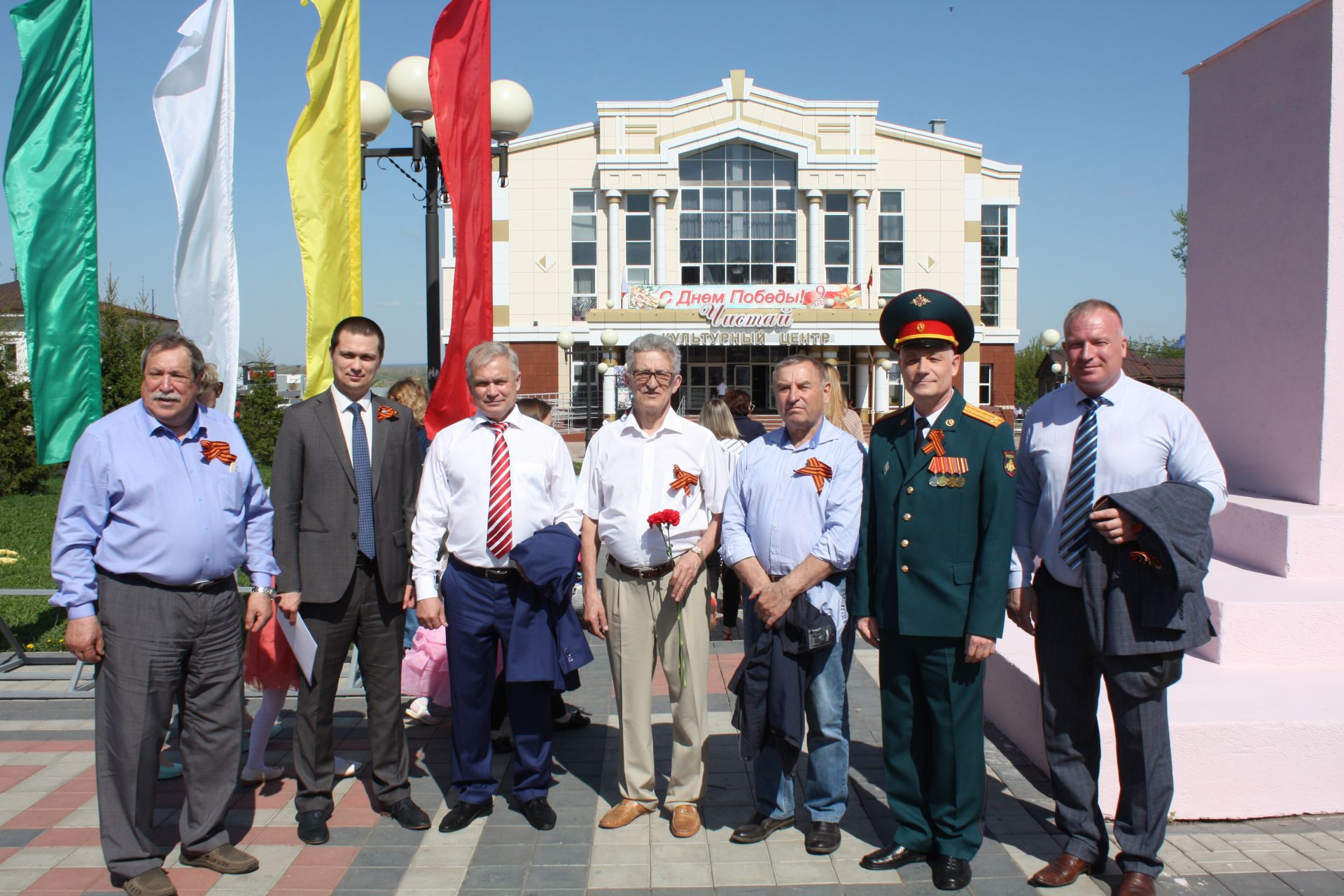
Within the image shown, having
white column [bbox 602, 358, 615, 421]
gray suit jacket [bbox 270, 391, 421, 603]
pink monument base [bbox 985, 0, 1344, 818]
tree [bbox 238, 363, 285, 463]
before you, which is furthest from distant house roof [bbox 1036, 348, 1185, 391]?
gray suit jacket [bbox 270, 391, 421, 603]

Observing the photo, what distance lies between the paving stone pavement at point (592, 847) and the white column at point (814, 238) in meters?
33.5

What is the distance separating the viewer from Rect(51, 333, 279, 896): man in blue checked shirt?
352 centimetres

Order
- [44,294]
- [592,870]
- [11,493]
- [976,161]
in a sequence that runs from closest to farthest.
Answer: [592,870] < [44,294] < [11,493] < [976,161]

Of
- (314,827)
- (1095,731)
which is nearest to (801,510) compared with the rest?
(1095,731)

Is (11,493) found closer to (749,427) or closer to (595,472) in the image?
(749,427)

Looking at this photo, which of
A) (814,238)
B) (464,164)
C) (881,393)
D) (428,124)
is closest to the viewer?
(464,164)

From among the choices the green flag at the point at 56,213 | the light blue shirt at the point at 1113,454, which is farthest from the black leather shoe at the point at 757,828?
the green flag at the point at 56,213

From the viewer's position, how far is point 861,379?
121 ft

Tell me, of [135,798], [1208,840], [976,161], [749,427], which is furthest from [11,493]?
[976,161]

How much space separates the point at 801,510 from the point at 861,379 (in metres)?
34.0

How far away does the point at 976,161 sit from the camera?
37625mm

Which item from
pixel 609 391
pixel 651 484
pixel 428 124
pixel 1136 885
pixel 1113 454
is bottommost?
pixel 1136 885

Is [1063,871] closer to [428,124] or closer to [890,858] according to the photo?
[890,858]

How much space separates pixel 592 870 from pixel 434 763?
1.50 metres
